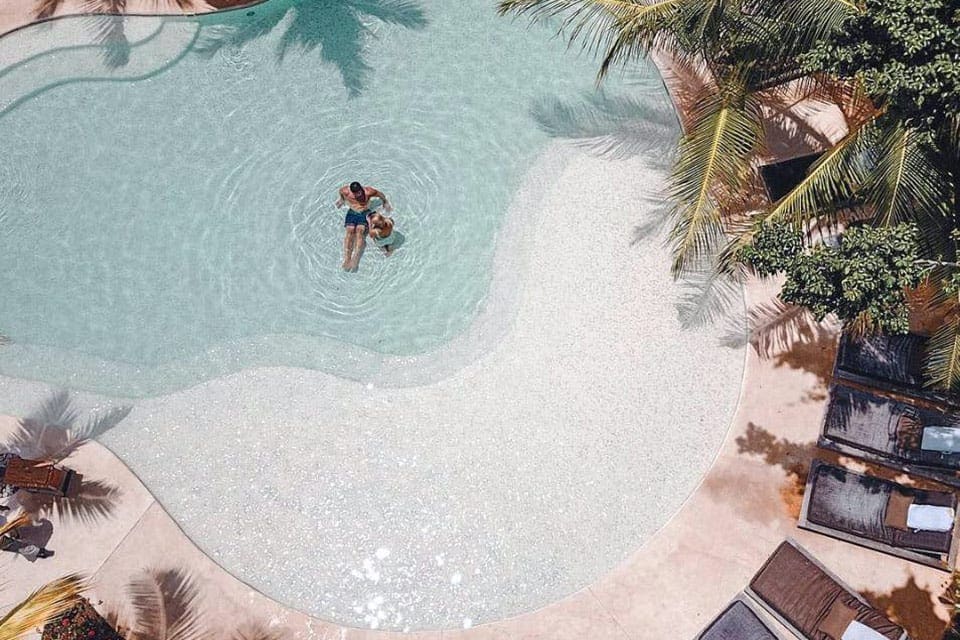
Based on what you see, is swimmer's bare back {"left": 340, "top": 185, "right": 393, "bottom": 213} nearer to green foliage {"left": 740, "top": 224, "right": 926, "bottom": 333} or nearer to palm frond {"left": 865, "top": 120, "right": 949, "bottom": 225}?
green foliage {"left": 740, "top": 224, "right": 926, "bottom": 333}

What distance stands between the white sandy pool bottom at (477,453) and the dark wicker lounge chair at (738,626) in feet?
4.24

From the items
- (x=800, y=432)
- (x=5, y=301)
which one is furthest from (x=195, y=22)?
(x=800, y=432)

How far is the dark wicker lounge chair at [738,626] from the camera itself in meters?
8.12

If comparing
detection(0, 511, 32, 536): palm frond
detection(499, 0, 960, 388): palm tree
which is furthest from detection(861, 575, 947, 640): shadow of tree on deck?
detection(0, 511, 32, 536): palm frond

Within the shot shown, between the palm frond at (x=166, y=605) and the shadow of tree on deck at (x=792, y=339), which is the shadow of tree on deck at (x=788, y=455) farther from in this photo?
the palm frond at (x=166, y=605)

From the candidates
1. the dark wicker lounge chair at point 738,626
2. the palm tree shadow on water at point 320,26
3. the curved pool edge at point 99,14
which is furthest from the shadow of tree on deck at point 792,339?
the curved pool edge at point 99,14

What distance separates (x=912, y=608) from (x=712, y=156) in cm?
600

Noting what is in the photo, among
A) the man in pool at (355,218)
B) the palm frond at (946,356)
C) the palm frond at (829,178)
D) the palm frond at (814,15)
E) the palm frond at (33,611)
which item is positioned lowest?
the palm frond at (33,611)

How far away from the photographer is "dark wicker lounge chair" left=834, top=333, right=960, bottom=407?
343 inches

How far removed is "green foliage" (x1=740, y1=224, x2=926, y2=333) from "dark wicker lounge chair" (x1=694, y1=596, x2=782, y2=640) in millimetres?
3672

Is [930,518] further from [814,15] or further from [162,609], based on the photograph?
[162,609]

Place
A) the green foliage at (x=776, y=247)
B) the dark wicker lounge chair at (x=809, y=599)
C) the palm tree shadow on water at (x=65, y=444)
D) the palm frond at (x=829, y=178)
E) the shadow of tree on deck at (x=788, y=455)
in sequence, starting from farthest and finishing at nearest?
1. the palm tree shadow on water at (x=65, y=444)
2. the shadow of tree on deck at (x=788, y=455)
3. the dark wicker lounge chair at (x=809, y=599)
4. the palm frond at (x=829, y=178)
5. the green foliage at (x=776, y=247)

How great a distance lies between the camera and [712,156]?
782 cm

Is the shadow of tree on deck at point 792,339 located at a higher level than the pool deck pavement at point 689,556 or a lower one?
higher
